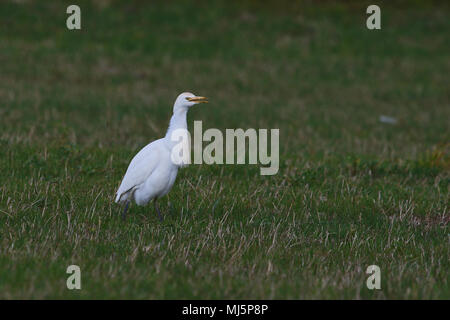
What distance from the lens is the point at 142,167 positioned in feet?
24.3

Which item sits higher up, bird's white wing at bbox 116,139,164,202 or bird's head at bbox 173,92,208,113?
bird's head at bbox 173,92,208,113

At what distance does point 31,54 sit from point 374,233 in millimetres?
17349

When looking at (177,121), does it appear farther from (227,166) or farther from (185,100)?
(227,166)

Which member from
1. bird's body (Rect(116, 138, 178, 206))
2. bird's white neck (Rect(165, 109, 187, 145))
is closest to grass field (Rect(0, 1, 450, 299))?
bird's body (Rect(116, 138, 178, 206))

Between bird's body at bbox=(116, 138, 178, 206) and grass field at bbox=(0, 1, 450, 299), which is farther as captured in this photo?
bird's body at bbox=(116, 138, 178, 206)

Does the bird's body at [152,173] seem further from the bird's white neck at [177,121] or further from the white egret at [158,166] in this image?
the bird's white neck at [177,121]

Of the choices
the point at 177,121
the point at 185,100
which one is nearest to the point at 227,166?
the point at 177,121

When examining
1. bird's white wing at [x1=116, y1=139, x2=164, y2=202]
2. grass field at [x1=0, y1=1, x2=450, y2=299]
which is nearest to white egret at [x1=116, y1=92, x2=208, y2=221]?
bird's white wing at [x1=116, y1=139, x2=164, y2=202]

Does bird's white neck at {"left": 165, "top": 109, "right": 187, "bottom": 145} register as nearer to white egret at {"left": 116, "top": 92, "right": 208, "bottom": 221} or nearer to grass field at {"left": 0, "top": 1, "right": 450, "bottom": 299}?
white egret at {"left": 116, "top": 92, "right": 208, "bottom": 221}

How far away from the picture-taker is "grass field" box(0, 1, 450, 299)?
607cm

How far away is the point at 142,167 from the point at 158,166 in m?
0.20

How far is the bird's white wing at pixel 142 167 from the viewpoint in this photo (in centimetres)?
739

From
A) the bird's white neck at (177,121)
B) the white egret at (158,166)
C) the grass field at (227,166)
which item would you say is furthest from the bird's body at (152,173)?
the grass field at (227,166)
